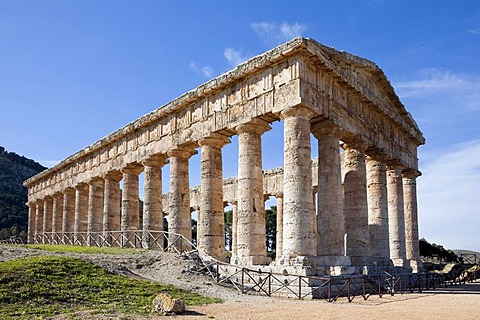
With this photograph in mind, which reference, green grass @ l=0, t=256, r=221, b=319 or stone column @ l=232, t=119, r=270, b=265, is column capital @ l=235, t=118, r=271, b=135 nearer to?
stone column @ l=232, t=119, r=270, b=265

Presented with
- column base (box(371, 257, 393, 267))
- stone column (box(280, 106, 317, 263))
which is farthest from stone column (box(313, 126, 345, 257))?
column base (box(371, 257, 393, 267))

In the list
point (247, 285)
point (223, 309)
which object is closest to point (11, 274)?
point (223, 309)

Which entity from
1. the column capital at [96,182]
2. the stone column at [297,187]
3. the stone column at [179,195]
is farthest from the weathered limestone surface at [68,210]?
the stone column at [297,187]

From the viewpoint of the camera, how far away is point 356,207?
80.6 feet

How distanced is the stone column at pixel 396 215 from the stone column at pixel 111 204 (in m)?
18.9

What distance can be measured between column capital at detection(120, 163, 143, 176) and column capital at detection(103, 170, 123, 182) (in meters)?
1.79

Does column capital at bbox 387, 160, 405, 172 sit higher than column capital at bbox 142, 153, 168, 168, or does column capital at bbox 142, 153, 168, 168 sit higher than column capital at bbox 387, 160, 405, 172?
column capital at bbox 142, 153, 168, 168

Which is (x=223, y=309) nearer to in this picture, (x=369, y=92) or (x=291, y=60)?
(x=291, y=60)

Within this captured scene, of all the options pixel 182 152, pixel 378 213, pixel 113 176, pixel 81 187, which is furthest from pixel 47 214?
pixel 378 213

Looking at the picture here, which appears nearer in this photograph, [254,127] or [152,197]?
[254,127]

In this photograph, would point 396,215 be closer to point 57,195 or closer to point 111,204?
point 111,204

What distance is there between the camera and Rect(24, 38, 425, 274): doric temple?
66.9 feet

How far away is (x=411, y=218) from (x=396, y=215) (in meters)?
2.55

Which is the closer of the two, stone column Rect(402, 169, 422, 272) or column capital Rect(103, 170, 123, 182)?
stone column Rect(402, 169, 422, 272)
